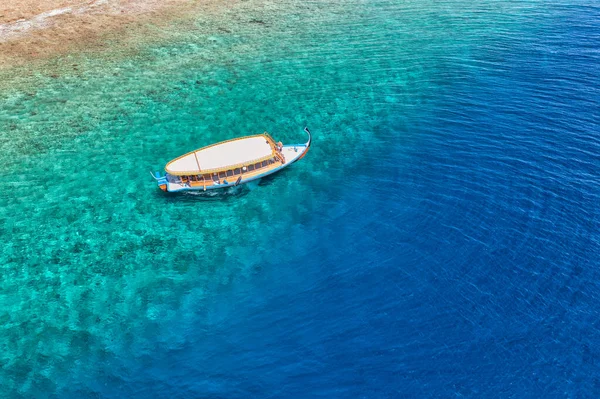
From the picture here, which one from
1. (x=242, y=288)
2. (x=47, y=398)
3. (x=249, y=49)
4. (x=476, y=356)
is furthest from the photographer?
(x=249, y=49)

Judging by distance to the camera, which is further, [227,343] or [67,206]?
[67,206]

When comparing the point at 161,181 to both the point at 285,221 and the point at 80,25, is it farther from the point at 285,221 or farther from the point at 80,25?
the point at 80,25

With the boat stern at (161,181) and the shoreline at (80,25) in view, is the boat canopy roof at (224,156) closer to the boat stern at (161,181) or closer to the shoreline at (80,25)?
the boat stern at (161,181)

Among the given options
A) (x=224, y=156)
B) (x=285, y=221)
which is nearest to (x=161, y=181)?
(x=224, y=156)

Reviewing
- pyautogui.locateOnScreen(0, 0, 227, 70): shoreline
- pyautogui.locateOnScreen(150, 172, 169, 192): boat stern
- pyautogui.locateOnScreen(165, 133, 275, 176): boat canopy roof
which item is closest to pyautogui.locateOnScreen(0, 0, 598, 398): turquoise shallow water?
pyautogui.locateOnScreen(150, 172, 169, 192): boat stern

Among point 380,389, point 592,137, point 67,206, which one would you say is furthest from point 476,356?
point 67,206

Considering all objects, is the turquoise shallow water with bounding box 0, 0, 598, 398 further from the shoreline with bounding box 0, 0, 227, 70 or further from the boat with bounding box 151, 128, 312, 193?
the shoreline with bounding box 0, 0, 227, 70

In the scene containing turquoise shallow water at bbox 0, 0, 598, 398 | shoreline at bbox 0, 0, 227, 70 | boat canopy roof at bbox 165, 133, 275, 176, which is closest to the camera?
turquoise shallow water at bbox 0, 0, 598, 398

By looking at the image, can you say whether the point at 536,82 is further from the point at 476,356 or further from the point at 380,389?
the point at 380,389
